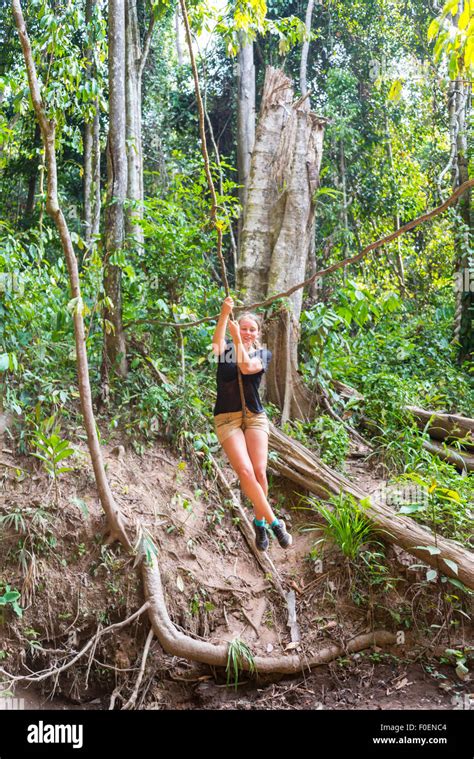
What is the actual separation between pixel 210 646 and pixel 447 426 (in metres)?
2.85

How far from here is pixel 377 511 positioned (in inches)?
189

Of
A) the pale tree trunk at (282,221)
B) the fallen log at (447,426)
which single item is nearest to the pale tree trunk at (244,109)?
the pale tree trunk at (282,221)

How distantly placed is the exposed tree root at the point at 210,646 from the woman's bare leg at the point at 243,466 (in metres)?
1.09

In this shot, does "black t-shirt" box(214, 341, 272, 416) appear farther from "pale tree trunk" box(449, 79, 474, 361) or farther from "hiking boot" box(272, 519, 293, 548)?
"pale tree trunk" box(449, 79, 474, 361)

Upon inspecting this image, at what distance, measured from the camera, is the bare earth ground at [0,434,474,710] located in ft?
13.9

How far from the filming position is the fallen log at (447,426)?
5.72 meters

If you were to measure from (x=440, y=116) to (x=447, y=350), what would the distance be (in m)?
4.61

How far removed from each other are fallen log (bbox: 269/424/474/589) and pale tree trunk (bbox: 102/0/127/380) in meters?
1.55

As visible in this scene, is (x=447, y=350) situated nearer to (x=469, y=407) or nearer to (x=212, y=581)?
(x=469, y=407)

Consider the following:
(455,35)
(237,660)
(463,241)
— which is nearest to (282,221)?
(463,241)

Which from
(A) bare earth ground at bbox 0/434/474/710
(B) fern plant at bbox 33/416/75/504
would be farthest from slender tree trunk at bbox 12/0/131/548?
(A) bare earth ground at bbox 0/434/474/710

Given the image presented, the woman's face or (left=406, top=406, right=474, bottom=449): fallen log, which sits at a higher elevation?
the woman's face
